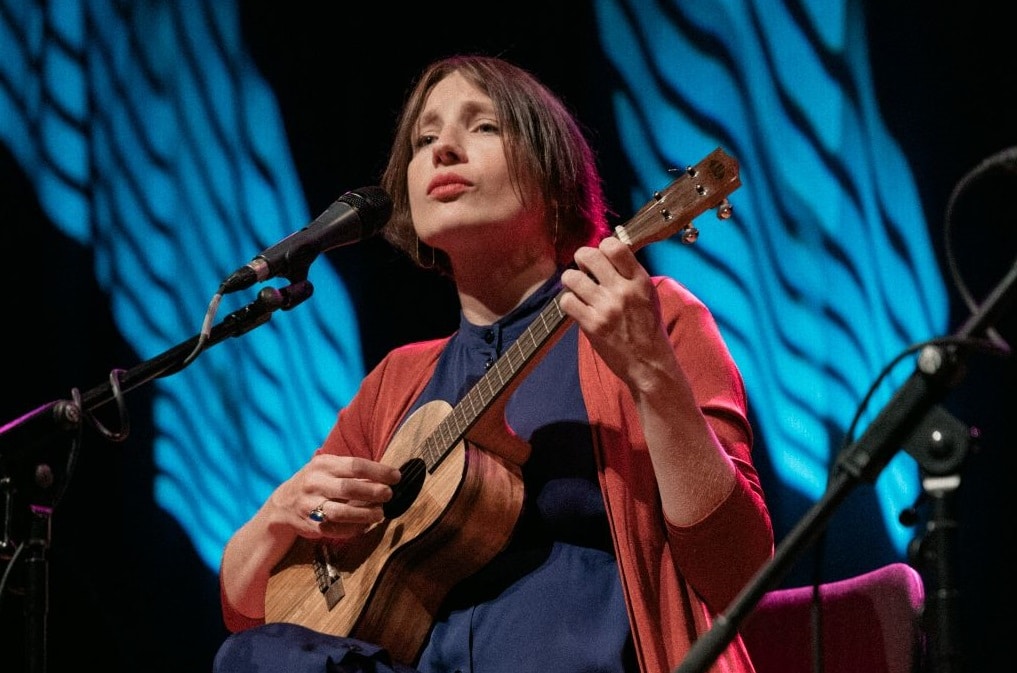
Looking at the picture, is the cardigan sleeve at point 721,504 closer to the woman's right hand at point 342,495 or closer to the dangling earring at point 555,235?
the dangling earring at point 555,235

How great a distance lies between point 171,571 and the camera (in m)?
3.55

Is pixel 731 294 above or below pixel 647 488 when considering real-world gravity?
above

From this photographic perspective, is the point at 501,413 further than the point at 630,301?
Yes

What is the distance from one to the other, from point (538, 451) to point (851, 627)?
2.04ft

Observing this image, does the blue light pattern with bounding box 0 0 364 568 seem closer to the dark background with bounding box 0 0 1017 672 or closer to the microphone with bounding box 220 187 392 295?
the dark background with bounding box 0 0 1017 672

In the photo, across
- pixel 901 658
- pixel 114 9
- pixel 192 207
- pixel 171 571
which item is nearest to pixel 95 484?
pixel 171 571

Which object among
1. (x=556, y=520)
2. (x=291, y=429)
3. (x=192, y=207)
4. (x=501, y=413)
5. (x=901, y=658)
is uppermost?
(x=192, y=207)

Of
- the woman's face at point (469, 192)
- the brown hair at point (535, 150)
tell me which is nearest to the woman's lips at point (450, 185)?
the woman's face at point (469, 192)

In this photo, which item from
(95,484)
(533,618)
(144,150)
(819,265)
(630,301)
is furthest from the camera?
(144,150)

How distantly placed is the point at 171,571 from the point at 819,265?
2075mm

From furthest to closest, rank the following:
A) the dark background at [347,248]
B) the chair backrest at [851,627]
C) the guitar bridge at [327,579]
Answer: the dark background at [347,248], the guitar bridge at [327,579], the chair backrest at [851,627]

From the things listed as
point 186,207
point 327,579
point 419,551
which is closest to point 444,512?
point 419,551

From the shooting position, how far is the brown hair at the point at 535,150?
236cm

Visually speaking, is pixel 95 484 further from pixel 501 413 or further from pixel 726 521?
pixel 726 521
